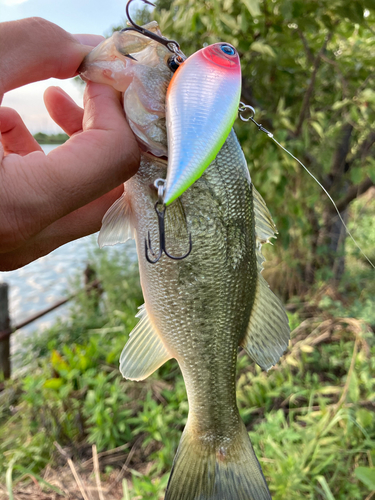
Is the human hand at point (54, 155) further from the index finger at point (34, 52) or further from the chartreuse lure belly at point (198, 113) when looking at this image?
the chartreuse lure belly at point (198, 113)

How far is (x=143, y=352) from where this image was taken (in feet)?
4.28

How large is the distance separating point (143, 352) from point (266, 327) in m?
0.45

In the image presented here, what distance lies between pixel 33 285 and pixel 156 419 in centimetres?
566

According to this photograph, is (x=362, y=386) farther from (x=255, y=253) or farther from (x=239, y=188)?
(x=239, y=188)

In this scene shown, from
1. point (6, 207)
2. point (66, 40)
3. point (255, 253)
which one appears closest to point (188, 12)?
point (66, 40)

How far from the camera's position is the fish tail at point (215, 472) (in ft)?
4.02

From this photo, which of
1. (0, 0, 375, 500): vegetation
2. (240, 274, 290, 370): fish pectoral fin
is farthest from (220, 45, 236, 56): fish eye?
(0, 0, 375, 500): vegetation

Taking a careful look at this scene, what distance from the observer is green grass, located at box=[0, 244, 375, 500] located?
7.06 ft

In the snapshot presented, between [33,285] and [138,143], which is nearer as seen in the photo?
[138,143]

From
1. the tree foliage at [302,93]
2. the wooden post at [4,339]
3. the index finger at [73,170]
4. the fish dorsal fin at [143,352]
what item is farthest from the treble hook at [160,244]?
the wooden post at [4,339]

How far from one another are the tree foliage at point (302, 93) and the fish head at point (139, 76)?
862 mm

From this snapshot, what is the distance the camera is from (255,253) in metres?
1.24

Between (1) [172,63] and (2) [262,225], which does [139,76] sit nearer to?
(1) [172,63]

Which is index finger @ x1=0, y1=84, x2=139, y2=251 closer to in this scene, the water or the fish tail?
the fish tail
